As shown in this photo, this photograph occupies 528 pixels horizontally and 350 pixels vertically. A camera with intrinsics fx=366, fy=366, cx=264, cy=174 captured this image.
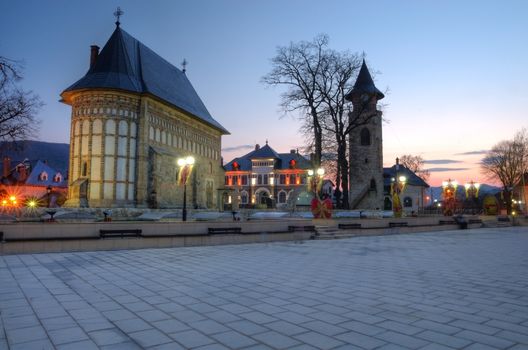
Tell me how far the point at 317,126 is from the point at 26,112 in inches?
921

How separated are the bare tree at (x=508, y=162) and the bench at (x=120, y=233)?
2320 inches

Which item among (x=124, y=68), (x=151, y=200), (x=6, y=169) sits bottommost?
(x=151, y=200)

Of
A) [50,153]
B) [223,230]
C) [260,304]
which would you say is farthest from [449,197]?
[50,153]

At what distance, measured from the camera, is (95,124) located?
1179 inches

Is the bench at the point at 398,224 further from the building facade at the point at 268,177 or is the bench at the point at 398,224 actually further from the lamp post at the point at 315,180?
the building facade at the point at 268,177

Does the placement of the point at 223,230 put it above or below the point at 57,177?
below

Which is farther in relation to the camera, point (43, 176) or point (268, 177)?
point (268, 177)

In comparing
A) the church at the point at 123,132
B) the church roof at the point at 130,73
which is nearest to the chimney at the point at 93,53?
the church at the point at 123,132

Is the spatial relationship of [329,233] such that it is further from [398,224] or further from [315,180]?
[398,224]

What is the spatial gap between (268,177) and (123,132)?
41575mm

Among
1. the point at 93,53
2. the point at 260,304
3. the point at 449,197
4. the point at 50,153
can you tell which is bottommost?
the point at 260,304

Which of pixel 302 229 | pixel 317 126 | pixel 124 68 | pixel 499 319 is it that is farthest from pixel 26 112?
pixel 499 319

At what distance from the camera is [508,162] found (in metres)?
60.7

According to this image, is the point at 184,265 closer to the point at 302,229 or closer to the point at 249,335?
the point at 249,335
